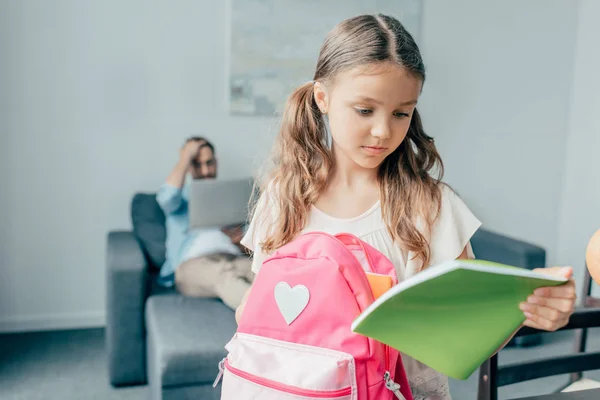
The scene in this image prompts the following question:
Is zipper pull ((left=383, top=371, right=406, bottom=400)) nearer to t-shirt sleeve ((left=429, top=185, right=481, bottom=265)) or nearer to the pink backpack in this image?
the pink backpack

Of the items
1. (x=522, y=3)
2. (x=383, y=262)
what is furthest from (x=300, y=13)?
(x=383, y=262)

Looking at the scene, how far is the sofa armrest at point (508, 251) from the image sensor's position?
2.71m

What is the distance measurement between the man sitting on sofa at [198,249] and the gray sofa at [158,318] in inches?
2.4

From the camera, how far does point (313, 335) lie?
825 millimetres

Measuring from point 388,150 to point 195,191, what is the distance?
71.7 inches

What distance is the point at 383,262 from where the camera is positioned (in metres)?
0.87

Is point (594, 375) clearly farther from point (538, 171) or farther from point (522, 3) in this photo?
point (522, 3)

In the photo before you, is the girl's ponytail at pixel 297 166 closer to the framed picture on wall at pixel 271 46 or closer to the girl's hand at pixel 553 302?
the girl's hand at pixel 553 302

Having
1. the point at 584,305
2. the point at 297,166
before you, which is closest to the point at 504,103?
the point at 584,305

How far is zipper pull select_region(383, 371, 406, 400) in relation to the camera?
0.81 meters

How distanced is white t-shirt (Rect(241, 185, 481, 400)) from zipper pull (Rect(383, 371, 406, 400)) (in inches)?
6.8

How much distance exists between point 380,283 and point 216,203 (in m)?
1.93

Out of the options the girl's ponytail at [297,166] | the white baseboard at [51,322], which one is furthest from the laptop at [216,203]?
the girl's ponytail at [297,166]

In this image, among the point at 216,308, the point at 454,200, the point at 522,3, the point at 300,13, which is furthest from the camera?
the point at 522,3
